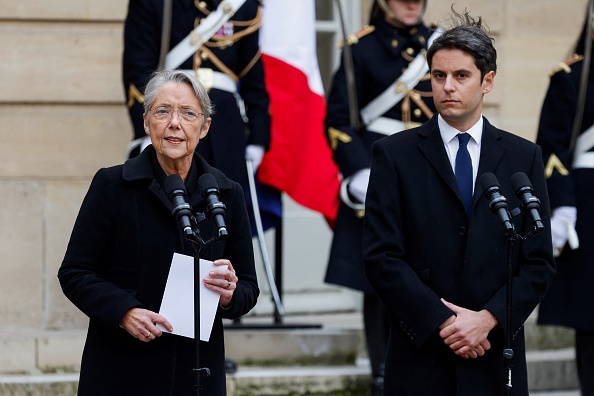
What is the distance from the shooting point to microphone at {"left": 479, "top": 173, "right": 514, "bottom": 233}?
4293 millimetres

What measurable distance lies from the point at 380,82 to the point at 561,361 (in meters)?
1.99

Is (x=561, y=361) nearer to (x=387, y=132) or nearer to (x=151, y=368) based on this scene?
(x=387, y=132)

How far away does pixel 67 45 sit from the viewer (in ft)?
25.9

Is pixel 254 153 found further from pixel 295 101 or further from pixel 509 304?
pixel 509 304

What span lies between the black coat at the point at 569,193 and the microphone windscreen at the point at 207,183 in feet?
Result: 8.97

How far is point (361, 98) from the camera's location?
719 cm

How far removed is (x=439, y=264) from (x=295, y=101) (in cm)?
345

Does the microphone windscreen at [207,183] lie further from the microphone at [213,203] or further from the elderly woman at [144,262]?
the elderly woman at [144,262]

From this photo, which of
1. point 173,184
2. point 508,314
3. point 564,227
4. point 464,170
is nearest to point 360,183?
point 564,227

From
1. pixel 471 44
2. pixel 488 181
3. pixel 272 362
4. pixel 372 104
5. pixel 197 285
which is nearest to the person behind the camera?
pixel 197 285

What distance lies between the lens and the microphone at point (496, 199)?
429 cm

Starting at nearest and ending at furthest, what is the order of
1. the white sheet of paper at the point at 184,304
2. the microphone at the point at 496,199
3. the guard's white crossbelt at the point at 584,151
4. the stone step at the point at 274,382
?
the microphone at the point at 496,199, the white sheet of paper at the point at 184,304, the guard's white crossbelt at the point at 584,151, the stone step at the point at 274,382

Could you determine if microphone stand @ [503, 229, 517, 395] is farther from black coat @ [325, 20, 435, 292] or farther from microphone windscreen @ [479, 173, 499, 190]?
black coat @ [325, 20, 435, 292]

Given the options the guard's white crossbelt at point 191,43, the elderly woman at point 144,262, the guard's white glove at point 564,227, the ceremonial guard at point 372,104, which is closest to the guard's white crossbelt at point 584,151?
the guard's white glove at point 564,227
